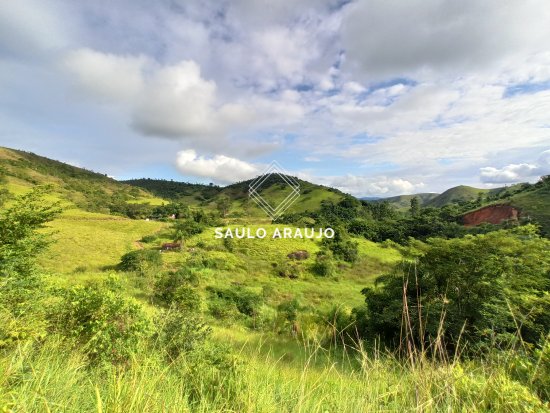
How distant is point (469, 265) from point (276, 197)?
121111 mm

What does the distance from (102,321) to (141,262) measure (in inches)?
1118

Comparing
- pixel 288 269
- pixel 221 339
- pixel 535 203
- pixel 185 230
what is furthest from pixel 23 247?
pixel 535 203

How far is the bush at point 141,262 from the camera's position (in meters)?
31.3

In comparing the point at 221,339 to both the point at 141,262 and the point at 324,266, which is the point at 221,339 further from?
the point at 324,266

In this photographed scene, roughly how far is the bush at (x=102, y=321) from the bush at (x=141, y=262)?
25.6 metres

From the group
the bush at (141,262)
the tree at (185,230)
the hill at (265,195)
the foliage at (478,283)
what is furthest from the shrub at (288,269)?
the hill at (265,195)

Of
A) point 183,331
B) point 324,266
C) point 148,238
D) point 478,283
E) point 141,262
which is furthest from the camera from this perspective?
point 148,238

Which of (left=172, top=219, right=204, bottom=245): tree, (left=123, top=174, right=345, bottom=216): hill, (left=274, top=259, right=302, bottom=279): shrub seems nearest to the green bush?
(left=274, top=259, right=302, bottom=279): shrub

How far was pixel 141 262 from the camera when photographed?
31938 millimetres

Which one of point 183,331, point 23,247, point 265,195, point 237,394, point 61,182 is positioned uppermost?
point 61,182

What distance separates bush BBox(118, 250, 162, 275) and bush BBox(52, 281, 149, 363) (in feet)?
84.0

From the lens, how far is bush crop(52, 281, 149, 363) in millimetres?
5293

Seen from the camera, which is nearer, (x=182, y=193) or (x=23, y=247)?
(x=23, y=247)

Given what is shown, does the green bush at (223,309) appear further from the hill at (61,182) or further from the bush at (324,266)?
the hill at (61,182)
